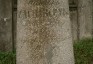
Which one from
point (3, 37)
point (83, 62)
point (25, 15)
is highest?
point (25, 15)

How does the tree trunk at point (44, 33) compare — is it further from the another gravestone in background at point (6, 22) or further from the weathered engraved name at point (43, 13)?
the another gravestone in background at point (6, 22)

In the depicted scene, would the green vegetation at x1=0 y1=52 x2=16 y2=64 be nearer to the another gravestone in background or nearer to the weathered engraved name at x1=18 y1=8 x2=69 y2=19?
the another gravestone in background

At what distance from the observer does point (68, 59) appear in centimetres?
301

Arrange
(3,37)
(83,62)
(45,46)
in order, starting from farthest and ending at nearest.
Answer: (3,37) → (83,62) → (45,46)

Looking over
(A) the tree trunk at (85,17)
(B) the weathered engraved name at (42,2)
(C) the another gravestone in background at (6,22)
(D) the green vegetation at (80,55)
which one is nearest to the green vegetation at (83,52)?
(D) the green vegetation at (80,55)

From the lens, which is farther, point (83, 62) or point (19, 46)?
point (83, 62)

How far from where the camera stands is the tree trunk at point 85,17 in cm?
928


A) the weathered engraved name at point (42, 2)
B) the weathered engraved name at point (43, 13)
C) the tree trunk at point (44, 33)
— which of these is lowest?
the tree trunk at point (44, 33)

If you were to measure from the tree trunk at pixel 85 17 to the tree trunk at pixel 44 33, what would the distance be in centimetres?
645

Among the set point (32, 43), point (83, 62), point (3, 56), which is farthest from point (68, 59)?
point (3, 56)

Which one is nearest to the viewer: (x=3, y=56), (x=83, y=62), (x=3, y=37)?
(x=83, y=62)

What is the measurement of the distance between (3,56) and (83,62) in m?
2.45

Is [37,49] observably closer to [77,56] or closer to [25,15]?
[25,15]

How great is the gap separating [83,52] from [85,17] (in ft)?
6.60
